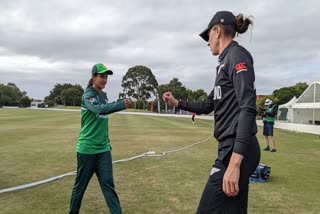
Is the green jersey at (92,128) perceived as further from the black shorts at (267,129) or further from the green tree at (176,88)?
the green tree at (176,88)

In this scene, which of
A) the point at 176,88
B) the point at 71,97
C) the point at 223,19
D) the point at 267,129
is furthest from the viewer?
the point at 71,97

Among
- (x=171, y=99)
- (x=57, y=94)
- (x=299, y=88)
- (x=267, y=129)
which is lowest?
(x=267, y=129)

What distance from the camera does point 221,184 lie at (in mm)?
2434

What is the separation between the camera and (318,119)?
28.3 meters

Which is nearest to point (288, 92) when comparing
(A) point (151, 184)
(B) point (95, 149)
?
(A) point (151, 184)

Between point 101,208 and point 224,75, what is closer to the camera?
point 224,75

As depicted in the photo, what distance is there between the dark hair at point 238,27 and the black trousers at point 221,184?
84 centimetres

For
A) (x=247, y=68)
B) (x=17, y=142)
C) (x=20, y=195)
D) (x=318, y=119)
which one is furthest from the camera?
(x=318, y=119)

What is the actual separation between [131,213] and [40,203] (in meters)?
1.54

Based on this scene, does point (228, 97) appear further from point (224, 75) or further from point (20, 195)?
point (20, 195)

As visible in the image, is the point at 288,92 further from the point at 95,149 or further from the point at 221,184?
the point at 221,184

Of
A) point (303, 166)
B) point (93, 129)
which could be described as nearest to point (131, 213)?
point (93, 129)

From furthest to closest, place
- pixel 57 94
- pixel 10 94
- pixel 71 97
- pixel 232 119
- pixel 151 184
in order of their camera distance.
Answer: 1. pixel 57 94
2. pixel 10 94
3. pixel 71 97
4. pixel 151 184
5. pixel 232 119

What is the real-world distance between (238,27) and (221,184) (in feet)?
3.96
